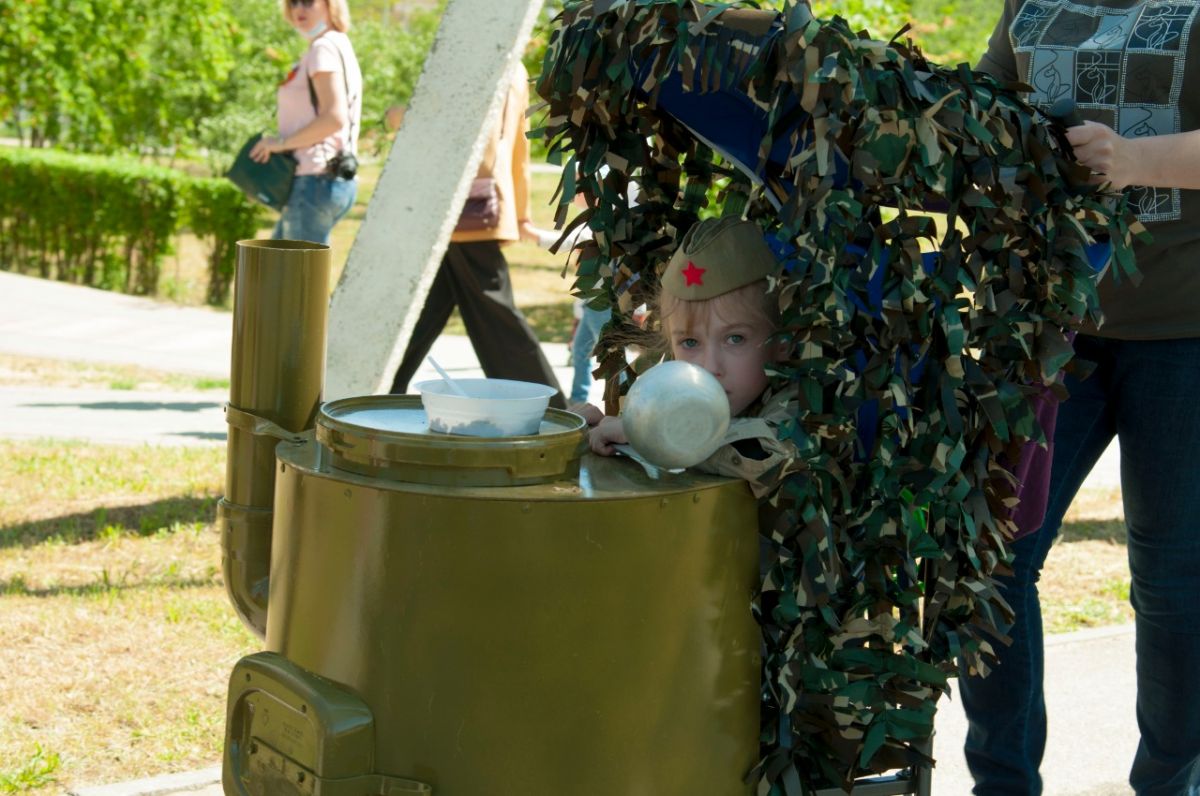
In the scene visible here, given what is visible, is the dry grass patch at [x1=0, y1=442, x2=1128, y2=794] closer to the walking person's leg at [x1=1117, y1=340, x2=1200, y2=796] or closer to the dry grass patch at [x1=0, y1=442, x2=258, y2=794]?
the dry grass patch at [x1=0, y1=442, x2=258, y2=794]

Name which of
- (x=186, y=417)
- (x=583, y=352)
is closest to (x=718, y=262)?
(x=583, y=352)

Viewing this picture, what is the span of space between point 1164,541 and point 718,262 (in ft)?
3.43

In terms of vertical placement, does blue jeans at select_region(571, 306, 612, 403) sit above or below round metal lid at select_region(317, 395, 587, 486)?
below

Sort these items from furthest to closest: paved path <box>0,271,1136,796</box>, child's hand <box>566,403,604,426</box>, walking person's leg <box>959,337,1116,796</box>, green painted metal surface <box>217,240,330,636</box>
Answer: paved path <box>0,271,1136,796</box>
walking person's leg <box>959,337,1116,796</box>
child's hand <box>566,403,604,426</box>
green painted metal surface <box>217,240,330,636</box>

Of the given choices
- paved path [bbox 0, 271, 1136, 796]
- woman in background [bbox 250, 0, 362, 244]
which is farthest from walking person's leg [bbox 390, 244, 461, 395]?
paved path [bbox 0, 271, 1136, 796]

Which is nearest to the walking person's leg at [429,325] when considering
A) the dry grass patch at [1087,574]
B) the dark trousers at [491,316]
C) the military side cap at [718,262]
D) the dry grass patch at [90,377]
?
the dark trousers at [491,316]

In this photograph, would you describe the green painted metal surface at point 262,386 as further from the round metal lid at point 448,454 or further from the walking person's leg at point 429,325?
the walking person's leg at point 429,325

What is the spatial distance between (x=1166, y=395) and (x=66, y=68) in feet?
51.3

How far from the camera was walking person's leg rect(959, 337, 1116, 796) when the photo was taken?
2871 millimetres

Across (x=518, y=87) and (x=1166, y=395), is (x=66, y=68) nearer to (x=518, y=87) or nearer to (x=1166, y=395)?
(x=518, y=87)

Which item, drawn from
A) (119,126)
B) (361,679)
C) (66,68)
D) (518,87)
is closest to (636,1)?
(361,679)

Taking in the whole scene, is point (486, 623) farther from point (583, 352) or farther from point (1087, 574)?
point (583, 352)

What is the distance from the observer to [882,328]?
230 centimetres

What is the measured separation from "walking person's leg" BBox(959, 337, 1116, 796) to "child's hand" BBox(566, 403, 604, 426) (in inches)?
35.1
